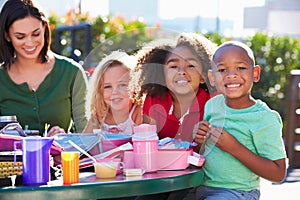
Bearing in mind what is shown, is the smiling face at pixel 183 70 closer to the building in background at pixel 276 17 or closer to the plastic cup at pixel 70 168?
the plastic cup at pixel 70 168

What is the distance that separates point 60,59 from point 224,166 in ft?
4.91

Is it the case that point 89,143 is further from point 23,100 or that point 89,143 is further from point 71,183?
point 23,100

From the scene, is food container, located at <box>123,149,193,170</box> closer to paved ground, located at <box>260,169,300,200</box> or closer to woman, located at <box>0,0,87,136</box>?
woman, located at <box>0,0,87,136</box>

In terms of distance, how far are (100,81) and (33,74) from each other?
35.6 inches

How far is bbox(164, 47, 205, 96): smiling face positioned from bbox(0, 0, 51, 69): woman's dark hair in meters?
1.03

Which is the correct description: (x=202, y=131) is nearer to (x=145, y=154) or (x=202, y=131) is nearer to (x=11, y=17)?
(x=145, y=154)

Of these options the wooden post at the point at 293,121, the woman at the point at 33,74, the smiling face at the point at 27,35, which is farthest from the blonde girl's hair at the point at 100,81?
the wooden post at the point at 293,121

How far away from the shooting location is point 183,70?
299cm

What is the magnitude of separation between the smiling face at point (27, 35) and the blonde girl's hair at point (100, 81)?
2.27 ft

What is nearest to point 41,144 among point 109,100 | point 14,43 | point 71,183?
point 71,183

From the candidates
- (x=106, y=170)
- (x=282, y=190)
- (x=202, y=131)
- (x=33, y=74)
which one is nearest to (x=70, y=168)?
(x=106, y=170)

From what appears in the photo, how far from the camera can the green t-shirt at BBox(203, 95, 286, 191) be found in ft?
9.30

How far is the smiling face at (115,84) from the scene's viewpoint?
10.2ft

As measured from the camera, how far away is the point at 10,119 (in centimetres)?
298
